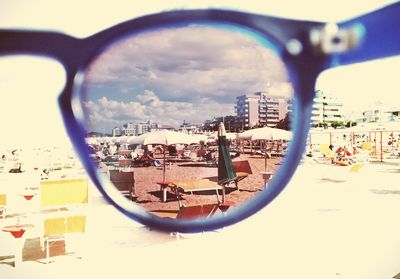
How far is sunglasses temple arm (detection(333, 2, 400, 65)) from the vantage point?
401 millimetres

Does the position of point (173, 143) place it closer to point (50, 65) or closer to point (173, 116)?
point (173, 116)

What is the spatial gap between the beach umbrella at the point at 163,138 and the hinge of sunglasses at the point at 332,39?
0.52 feet

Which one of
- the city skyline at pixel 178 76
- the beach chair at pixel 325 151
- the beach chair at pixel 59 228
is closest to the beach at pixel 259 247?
the beach chair at pixel 59 228

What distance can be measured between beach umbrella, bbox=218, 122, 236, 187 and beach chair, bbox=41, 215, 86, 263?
238 millimetres

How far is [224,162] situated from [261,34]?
14 cm

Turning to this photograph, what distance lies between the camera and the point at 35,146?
0.50 meters

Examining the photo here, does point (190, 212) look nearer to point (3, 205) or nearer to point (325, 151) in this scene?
point (3, 205)

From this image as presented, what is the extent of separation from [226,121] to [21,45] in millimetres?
217

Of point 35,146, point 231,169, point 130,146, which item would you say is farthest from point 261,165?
point 35,146

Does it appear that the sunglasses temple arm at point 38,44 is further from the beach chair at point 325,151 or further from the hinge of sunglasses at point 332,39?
the beach chair at point 325,151

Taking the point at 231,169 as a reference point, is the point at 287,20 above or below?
above

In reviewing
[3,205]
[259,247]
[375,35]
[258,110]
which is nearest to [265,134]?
[258,110]

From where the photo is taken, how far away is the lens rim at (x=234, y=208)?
40cm

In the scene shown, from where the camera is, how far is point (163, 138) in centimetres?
43
